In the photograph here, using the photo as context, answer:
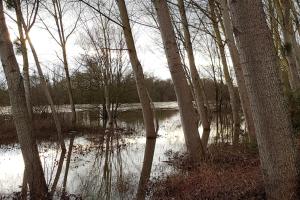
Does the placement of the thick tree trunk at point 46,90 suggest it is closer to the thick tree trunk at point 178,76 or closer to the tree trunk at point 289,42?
the thick tree trunk at point 178,76

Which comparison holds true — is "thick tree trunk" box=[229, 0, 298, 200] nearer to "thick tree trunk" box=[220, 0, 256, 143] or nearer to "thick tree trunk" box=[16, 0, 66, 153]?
"thick tree trunk" box=[220, 0, 256, 143]

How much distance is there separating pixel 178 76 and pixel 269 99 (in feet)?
13.2

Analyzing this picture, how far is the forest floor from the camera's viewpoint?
4.80 metres

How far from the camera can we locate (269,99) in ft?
11.8

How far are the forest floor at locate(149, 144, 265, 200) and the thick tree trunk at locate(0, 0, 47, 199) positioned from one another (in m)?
1.82

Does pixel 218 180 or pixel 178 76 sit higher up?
pixel 178 76

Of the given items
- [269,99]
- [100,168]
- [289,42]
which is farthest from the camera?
[289,42]

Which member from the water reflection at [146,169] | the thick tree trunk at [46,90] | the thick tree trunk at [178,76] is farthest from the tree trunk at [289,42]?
the thick tree trunk at [46,90]

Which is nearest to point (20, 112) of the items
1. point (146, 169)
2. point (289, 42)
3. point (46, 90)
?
point (146, 169)

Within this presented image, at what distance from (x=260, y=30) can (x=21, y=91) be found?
3.53 meters

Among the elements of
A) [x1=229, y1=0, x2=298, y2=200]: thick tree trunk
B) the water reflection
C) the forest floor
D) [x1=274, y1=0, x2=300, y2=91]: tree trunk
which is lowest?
the water reflection

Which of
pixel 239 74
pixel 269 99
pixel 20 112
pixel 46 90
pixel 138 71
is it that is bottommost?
pixel 269 99

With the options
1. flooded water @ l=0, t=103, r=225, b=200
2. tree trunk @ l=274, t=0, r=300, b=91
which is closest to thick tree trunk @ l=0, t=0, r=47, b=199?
flooded water @ l=0, t=103, r=225, b=200

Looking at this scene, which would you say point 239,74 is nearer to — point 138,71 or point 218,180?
point 138,71
